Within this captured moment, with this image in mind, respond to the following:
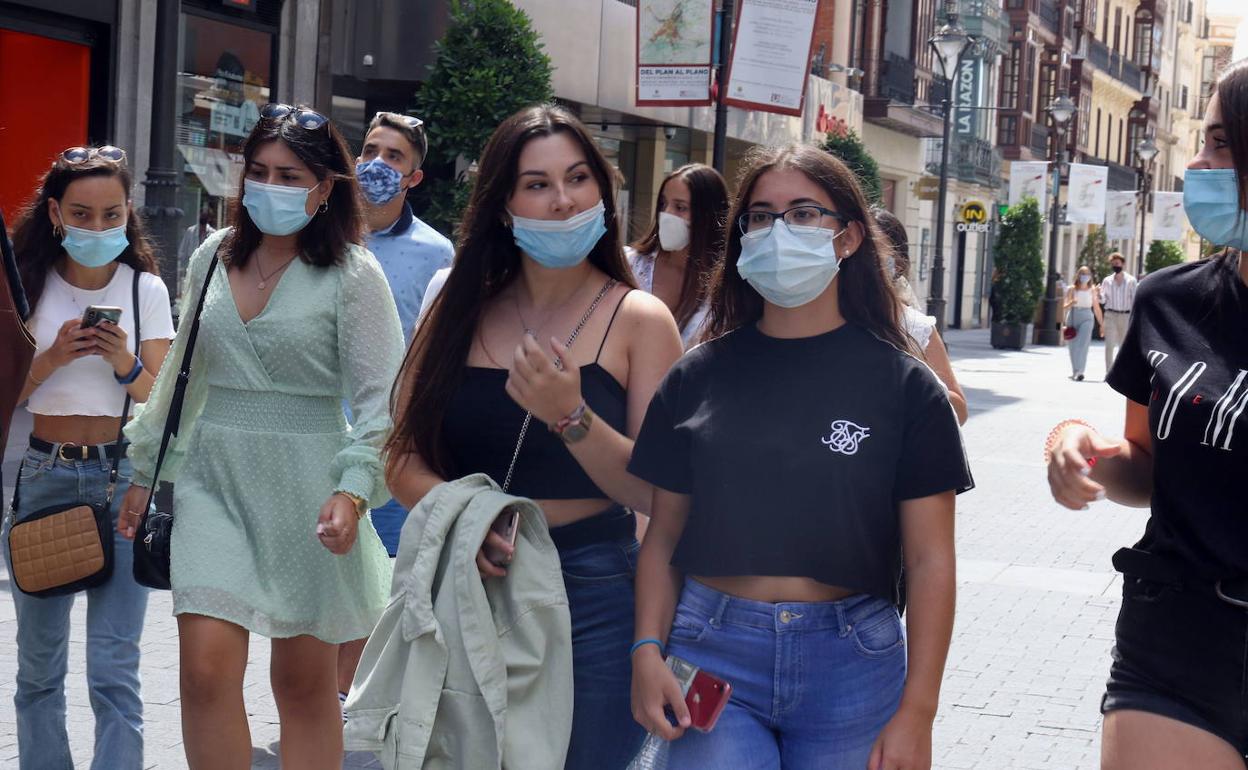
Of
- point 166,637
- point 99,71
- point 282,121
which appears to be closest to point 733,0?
point 99,71

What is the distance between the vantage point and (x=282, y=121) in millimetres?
4578

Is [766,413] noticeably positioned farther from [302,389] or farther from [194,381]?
[194,381]

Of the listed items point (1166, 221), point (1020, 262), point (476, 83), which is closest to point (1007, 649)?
point (476, 83)

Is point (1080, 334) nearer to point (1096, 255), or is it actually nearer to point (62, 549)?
point (62, 549)

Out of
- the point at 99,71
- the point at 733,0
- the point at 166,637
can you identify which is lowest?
the point at 166,637

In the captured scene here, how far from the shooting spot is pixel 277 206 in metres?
4.50

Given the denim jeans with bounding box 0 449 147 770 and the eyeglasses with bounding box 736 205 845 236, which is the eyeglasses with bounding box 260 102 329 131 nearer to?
the denim jeans with bounding box 0 449 147 770

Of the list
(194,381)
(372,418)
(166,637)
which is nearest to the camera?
(372,418)

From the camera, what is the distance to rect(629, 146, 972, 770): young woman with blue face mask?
10.00ft

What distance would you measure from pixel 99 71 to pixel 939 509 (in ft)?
43.1

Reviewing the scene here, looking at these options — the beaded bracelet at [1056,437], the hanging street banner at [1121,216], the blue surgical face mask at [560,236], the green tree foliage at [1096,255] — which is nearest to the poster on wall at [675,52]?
the blue surgical face mask at [560,236]

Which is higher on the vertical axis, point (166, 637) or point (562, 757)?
point (562, 757)

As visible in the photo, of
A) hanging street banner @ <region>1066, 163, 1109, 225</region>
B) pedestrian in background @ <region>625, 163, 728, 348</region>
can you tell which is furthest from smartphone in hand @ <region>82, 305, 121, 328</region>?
hanging street banner @ <region>1066, 163, 1109, 225</region>

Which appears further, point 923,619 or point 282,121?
point 282,121
